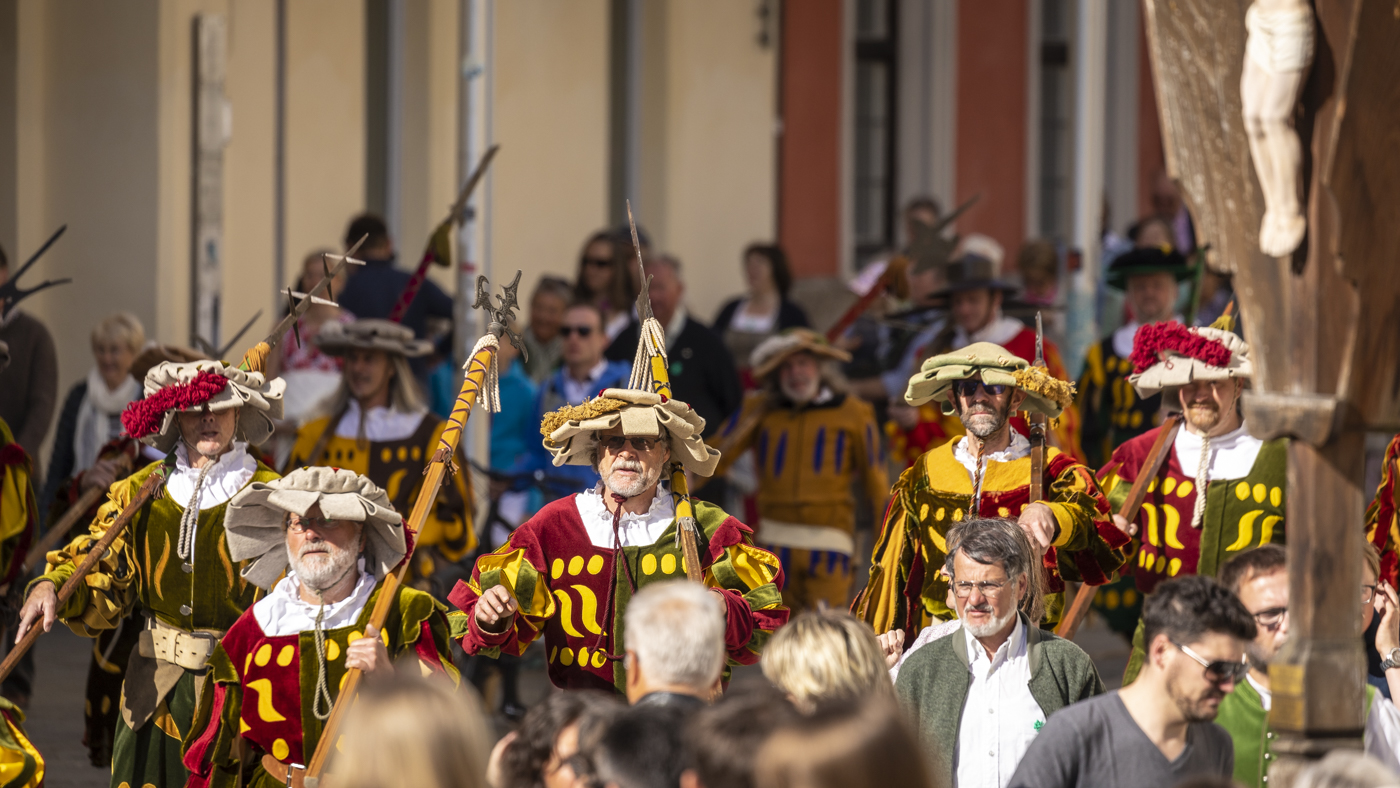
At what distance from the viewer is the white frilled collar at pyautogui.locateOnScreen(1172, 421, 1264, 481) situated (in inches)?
258

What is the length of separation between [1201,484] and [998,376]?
96 cm

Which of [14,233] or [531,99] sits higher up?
[531,99]

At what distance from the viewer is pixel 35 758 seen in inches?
201

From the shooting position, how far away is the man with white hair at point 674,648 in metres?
4.14

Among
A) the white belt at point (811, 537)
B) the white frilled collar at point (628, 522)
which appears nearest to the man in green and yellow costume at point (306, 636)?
the white frilled collar at point (628, 522)

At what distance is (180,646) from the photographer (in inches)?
241

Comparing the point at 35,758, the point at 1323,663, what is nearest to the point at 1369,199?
the point at 1323,663

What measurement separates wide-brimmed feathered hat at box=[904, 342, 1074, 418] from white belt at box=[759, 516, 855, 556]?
3092 millimetres

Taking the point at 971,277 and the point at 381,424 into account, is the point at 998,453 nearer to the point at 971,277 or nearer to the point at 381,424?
the point at 381,424

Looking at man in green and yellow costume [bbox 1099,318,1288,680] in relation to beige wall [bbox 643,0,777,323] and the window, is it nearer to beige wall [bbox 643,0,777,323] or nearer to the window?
beige wall [bbox 643,0,777,323]

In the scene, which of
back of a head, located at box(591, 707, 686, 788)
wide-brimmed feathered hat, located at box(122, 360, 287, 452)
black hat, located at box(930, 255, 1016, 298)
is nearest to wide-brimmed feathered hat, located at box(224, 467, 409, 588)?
wide-brimmed feathered hat, located at box(122, 360, 287, 452)

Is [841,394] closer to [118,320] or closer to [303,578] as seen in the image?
[118,320]

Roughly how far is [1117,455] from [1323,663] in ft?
10.0

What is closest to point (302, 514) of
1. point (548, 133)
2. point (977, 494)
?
point (977, 494)
